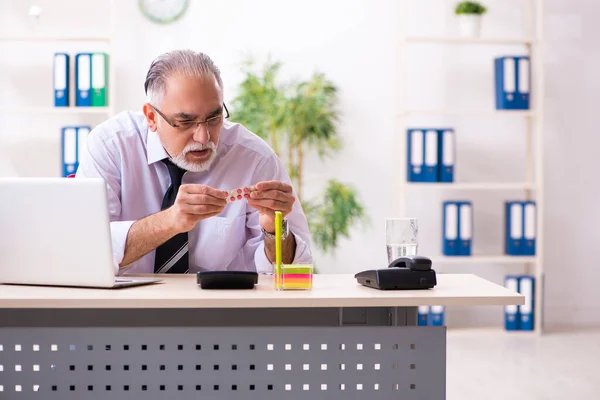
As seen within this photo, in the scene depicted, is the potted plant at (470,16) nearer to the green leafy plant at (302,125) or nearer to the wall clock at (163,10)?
the green leafy plant at (302,125)

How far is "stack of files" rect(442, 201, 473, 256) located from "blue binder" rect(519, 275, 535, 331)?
368 millimetres

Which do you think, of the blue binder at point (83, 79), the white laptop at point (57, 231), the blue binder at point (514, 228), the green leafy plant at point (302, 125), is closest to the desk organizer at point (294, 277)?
the white laptop at point (57, 231)

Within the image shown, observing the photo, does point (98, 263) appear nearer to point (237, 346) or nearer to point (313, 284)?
point (237, 346)

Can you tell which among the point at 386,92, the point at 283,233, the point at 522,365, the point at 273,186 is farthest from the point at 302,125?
the point at 273,186

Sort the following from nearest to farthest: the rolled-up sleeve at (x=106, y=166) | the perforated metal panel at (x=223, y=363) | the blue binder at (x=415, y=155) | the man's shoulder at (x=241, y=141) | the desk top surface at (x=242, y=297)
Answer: the desk top surface at (x=242, y=297) < the perforated metal panel at (x=223, y=363) < the rolled-up sleeve at (x=106, y=166) < the man's shoulder at (x=241, y=141) < the blue binder at (x=415, y=155)

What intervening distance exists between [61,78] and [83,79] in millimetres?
123

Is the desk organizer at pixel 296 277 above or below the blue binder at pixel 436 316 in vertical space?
above

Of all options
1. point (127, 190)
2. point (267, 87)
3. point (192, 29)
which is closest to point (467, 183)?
point (267, 87)

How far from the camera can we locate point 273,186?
81.8 inches

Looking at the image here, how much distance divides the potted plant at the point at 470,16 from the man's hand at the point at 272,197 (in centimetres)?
301

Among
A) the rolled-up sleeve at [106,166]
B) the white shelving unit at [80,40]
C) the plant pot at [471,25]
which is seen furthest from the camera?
the plant pot at [471,25]

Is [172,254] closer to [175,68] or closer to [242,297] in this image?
[175,68]

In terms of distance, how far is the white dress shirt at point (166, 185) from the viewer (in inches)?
95.8

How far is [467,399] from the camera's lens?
11.1ft
